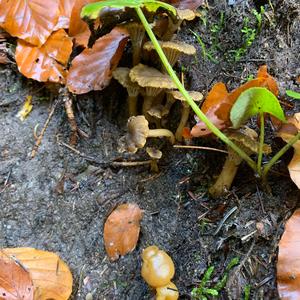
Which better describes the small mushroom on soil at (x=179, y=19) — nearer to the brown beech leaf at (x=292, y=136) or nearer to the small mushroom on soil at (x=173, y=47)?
the small mushroom on soil at (x=173, y=47)

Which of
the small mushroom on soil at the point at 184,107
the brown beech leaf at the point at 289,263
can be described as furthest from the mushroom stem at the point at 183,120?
the brown beech leaf at the point at 289,263

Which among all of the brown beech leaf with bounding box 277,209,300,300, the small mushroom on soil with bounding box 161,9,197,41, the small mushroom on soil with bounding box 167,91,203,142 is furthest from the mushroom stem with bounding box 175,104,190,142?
the brown beech leaf with bounding box 277,209,300,300

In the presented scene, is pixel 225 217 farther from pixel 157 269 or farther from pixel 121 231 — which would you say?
pixel 121 231

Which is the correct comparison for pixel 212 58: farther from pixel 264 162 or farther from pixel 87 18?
pixel 87 18

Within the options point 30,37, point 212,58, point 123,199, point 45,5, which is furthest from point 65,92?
point 212,58

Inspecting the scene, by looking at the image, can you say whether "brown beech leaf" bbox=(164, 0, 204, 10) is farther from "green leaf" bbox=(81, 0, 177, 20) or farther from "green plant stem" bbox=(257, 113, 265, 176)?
"green plant stem" bbox=(257, 113, 265, 176)

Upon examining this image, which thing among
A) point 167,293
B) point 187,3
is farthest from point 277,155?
point 187,3
